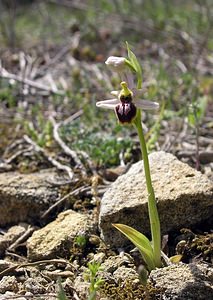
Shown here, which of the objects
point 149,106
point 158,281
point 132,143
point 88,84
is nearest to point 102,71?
point 88,84

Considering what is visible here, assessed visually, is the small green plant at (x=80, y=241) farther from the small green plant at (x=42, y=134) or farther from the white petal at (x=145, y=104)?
the small green plant at (x=42, y=134)

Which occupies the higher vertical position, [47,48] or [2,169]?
[47,48]

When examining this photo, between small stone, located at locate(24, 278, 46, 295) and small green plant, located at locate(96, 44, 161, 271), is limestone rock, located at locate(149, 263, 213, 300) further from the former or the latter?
small stone, located at locate(24, 278, 46, 295)

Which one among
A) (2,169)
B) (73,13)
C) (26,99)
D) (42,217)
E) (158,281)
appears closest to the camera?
(158,281)

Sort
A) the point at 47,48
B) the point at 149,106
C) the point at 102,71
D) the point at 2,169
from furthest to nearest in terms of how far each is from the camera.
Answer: the point at 47,48
the point at 102,71
the point at 2,169
the point at 149,106

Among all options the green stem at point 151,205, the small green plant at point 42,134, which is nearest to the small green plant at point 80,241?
the green stem at point 151,205

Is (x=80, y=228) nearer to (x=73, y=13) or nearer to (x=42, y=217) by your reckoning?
(x=42, y=217)

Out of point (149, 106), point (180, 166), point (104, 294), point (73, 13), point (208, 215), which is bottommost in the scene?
point (104, 294)

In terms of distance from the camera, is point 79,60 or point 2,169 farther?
point 79,60
